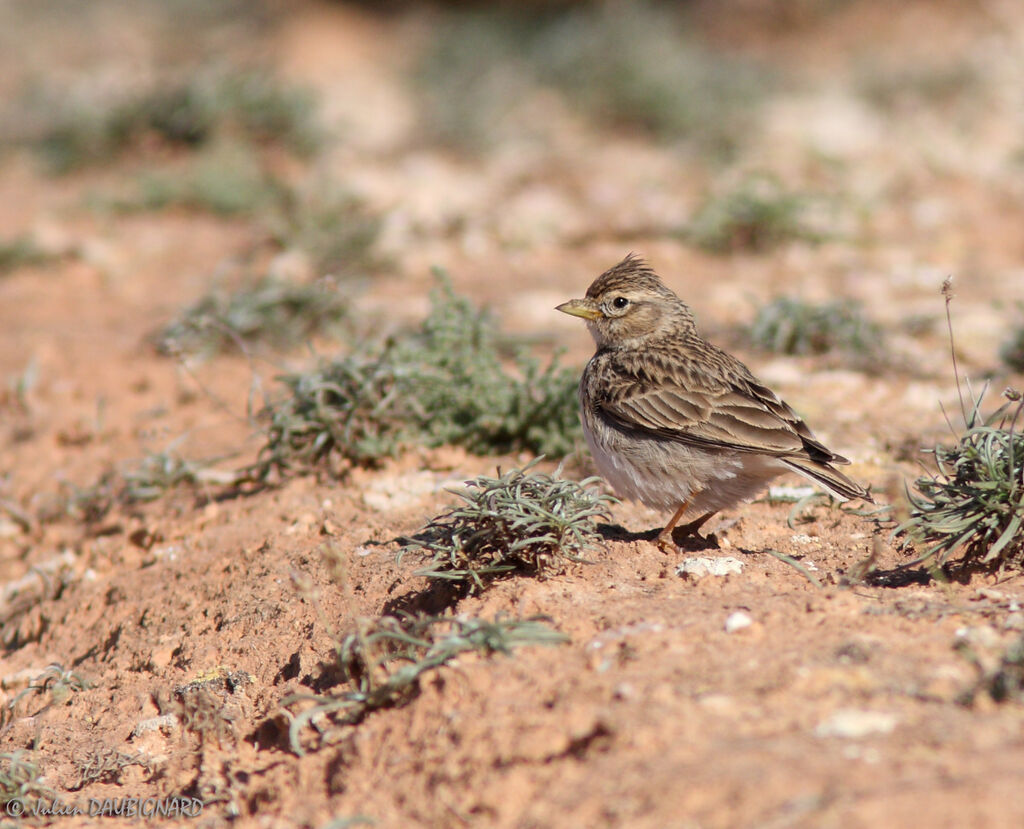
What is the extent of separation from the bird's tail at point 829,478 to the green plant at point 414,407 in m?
1.53

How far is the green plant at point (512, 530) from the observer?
4344 mm

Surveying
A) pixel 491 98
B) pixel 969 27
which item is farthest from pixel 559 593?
pixel 969 27

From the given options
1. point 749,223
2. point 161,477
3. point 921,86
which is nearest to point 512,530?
point 161,477

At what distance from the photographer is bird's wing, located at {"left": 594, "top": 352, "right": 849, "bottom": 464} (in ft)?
16.4

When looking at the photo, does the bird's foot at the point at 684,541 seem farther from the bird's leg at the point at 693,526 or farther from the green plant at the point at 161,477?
the green plant at the point at 161,477

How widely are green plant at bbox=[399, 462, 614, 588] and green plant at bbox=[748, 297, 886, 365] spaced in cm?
346

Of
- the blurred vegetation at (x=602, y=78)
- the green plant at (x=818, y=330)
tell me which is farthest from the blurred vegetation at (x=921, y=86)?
the green plant at (x=818, y=330)

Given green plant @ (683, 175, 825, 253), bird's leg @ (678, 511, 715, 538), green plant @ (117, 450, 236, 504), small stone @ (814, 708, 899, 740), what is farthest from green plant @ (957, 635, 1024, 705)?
green plant @ (683, 175, 825, 253)

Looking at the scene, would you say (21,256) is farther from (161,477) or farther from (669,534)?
(669,534)

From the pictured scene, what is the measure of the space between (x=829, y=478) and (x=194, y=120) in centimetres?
902

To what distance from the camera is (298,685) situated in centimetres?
426

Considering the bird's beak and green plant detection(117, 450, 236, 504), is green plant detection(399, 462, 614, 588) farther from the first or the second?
green plant detection(117, 450, 236, 504)

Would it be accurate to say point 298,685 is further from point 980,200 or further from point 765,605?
point 980,200

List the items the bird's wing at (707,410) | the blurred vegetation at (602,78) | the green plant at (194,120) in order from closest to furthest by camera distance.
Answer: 1. the bird's wing at (707,410)
2. the green plant at (194,120)
3. the blurred vegetation at (602,78)
